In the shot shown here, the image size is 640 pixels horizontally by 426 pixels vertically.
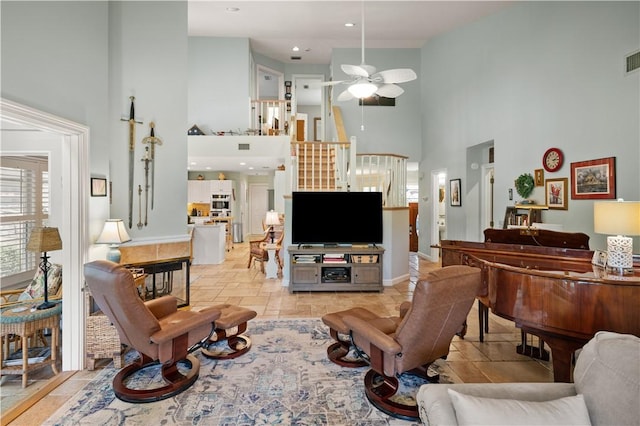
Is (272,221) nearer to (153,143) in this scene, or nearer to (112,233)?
(153,143)

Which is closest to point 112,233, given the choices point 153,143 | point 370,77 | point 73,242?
point 73,242

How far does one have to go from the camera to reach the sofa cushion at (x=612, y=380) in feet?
3.81

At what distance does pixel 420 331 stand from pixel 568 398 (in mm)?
1026

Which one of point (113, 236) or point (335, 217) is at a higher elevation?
point (335, 217)

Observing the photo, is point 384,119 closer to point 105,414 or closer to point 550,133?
point 550,133

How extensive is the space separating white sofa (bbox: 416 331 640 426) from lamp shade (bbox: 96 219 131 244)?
311 cm

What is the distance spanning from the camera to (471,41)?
6852mm

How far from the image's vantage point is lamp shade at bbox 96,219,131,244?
10.5 ft

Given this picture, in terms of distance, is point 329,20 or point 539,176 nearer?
point 539,176

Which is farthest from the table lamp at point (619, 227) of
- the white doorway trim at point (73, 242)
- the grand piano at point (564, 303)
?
the white doorway trim at point (73, 242)

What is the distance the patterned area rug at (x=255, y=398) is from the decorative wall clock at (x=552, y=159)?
12.8 feet

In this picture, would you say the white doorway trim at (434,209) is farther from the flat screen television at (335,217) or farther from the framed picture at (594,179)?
the framed picture at (594,179)

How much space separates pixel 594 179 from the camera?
169 inches

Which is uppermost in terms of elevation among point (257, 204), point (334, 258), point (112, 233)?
point (257, 204)
